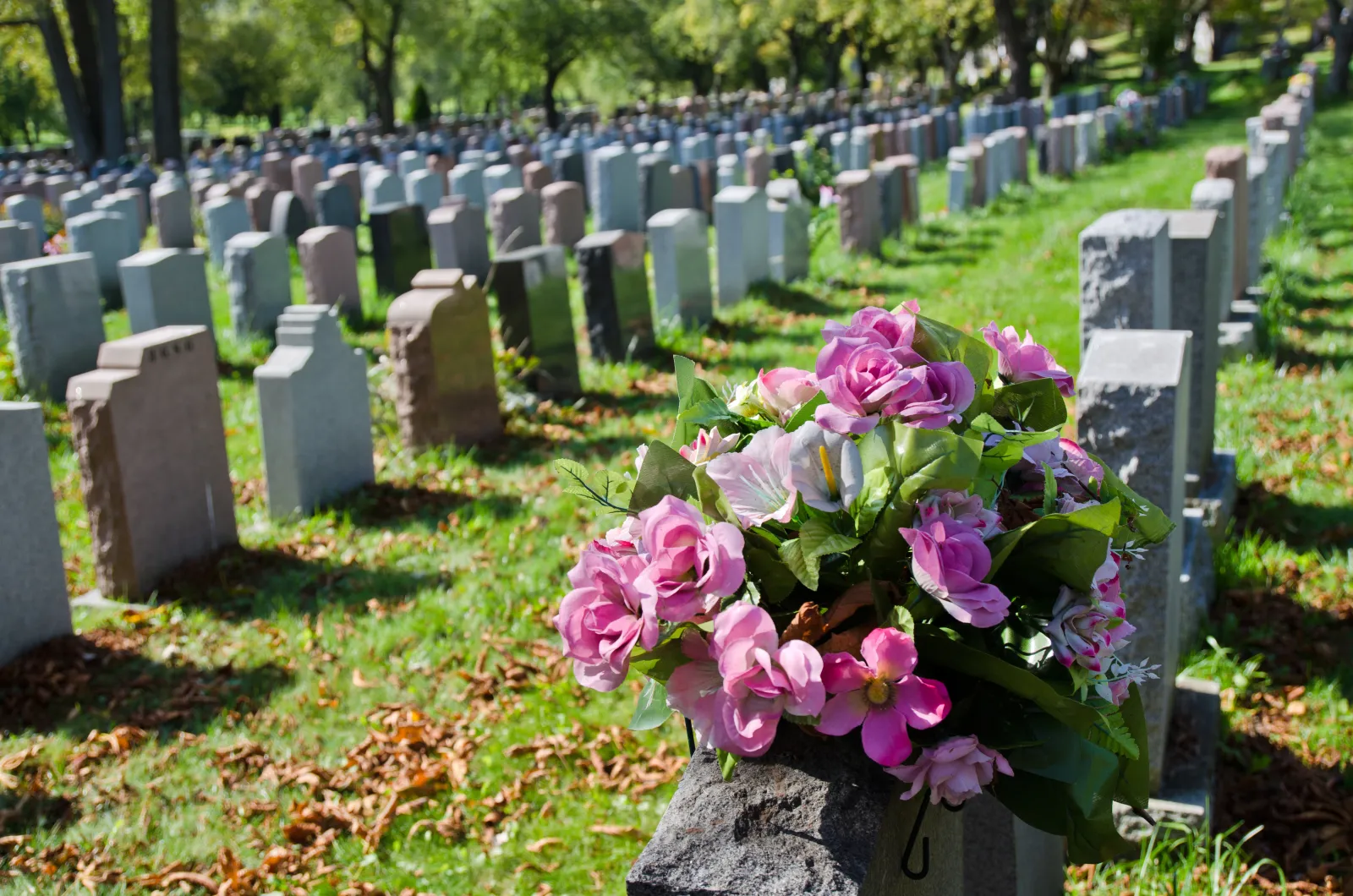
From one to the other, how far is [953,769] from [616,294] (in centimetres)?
748

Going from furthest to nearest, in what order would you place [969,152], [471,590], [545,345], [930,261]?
1. [969,152]
2. [930,261]
3. [545,345]
4. [471,590]

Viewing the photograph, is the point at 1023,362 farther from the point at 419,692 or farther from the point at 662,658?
the point at 419,692

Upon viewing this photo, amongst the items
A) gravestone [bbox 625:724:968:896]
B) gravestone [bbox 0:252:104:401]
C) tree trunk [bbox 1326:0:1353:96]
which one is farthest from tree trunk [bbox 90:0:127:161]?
gravestone [bbox 625:724:968:896]

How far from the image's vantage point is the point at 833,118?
29312 mm

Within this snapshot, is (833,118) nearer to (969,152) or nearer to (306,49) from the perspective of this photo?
(969,152)

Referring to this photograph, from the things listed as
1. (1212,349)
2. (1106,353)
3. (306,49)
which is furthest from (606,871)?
(306,49)

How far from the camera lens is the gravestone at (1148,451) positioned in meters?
3.65

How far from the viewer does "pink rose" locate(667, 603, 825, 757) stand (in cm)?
163

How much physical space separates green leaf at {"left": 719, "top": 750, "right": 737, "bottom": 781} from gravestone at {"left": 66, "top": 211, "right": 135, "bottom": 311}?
11717mm

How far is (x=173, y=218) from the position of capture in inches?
588

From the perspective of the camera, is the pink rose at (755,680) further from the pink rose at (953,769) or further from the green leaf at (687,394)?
the green leaf at (687,394)

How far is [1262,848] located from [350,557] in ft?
13.3

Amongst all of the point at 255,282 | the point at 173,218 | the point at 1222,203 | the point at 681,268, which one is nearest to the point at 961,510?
the point at 1222,203

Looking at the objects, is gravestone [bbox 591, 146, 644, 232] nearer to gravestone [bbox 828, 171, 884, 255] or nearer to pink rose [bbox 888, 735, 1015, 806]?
gravestone [bbox 828, 171, 884, 255]
